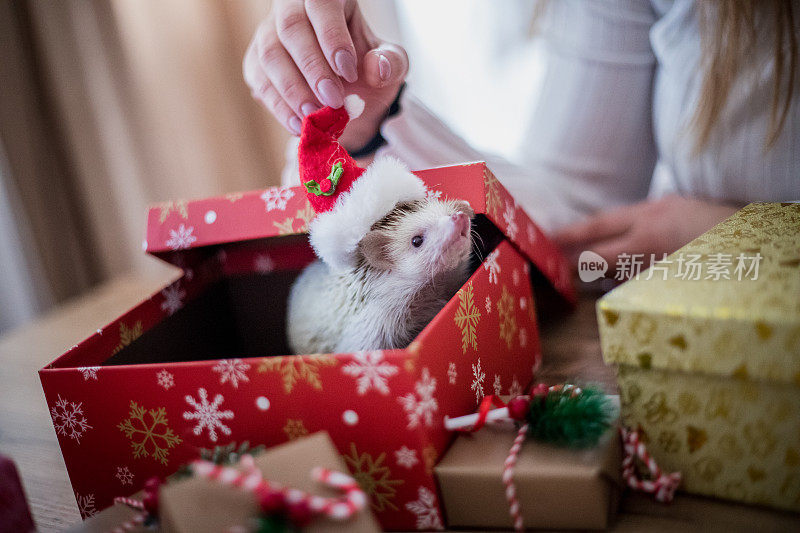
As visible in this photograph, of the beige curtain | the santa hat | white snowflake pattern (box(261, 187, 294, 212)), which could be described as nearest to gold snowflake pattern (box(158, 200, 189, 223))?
white snowflake pattern (box(261, 187, 294, 212))

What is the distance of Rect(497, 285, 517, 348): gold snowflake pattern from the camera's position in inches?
24.8

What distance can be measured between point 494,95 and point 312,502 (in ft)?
2.89

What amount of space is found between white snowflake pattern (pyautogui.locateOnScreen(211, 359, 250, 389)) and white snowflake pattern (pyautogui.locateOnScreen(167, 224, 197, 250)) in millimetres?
256

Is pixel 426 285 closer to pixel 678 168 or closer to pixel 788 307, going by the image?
pixel 788 307

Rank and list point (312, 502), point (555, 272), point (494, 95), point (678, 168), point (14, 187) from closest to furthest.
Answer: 1. point (312, 502)
2. point (555, 272)
3. point (678, 168)
4. point (494, 95)
5. point (14, 187)

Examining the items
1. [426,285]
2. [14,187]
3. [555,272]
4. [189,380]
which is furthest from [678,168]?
[14,187]

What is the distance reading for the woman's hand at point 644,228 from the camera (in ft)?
2.80

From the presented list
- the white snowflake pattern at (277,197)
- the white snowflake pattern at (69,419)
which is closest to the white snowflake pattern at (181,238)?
the white snowflake pattern at (277,197)

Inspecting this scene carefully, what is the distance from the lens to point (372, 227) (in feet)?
1.91

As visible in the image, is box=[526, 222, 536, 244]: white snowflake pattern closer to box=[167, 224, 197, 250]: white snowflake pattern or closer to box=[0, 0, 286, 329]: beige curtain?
box=[167, 224, 197, 250]: white snowflake pattern

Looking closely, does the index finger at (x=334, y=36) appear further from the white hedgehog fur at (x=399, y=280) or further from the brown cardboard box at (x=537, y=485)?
the brown cardboard box at (x=537, y=485)

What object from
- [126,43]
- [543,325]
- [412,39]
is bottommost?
[543,325]

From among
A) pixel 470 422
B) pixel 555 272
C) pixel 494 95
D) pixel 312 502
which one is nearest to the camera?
pixel 312 502

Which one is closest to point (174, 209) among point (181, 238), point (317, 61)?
point (181, 238)
